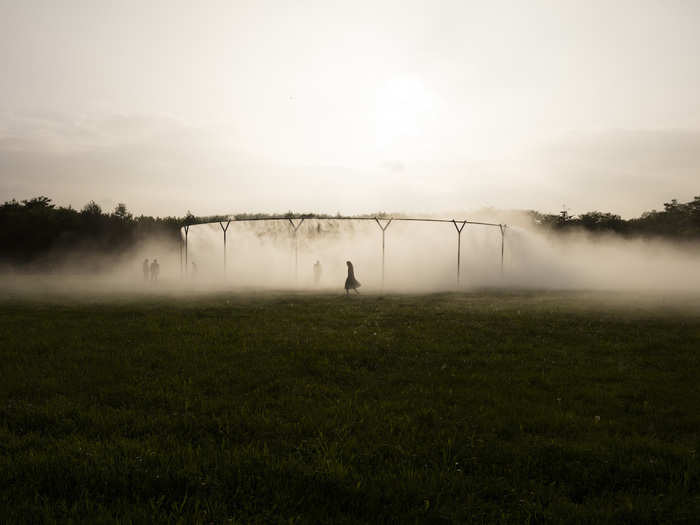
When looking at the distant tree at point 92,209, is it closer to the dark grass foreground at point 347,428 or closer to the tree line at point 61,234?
the tree line at point 61,234

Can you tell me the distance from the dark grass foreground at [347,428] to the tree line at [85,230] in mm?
58727

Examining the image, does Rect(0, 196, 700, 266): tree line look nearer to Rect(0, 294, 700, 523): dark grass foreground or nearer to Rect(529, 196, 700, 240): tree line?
Rect(529, 196, 700, 240): tree line

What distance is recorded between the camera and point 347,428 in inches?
240

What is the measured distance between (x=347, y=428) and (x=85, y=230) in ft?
276

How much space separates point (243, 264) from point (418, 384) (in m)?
44.8

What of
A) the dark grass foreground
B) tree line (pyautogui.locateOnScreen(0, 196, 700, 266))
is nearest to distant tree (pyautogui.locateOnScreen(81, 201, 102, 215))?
tree line (pyautogui.locateOnScreen(0, 196, 700, 266))

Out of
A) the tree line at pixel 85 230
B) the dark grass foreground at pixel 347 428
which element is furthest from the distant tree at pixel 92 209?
the dark grass foreground at pixel 347 428

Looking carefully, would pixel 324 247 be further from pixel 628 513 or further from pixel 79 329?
pixel 628 513

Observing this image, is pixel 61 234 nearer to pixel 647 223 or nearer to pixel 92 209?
pixel 92 209

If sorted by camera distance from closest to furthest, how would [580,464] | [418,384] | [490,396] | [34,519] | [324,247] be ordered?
[34,519] < [580,464] < [490,396] < [418,384] < [324,247]

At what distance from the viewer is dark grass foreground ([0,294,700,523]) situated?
14.1 feet

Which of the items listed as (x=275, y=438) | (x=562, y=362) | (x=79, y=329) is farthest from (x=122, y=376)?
(x=562, y=362)

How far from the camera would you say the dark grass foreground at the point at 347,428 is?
14.1ft

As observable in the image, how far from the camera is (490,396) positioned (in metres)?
7.64
